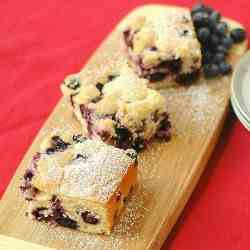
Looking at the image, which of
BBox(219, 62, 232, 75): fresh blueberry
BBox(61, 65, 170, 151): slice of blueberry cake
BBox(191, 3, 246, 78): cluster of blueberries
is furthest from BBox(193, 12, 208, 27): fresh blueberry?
BBox(61, 65, 170, 151): slice of blueberry cake

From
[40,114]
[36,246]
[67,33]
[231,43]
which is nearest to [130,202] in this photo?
[36,246]

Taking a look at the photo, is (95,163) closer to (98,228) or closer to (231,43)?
(98,228)

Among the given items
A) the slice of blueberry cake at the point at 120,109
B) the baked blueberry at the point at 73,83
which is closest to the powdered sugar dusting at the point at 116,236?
the slice of blueberry cake at the point at 120,109

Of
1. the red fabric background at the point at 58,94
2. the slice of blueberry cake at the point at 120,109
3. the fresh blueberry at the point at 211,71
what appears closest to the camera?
the red fabric background at the point at 58,94

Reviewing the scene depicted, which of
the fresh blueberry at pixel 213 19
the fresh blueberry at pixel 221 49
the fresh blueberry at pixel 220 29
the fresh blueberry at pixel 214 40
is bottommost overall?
the fresh blueberry at pixel 221 49

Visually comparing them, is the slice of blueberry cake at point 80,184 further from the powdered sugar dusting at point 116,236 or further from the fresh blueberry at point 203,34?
the fresh blueberry at point 203,34

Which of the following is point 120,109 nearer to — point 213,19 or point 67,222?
point 67,222

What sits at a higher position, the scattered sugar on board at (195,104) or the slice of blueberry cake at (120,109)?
the slice of blueberry cake at (120,109)
